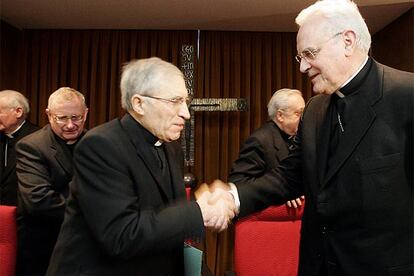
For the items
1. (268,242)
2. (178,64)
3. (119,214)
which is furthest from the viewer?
(178,64)

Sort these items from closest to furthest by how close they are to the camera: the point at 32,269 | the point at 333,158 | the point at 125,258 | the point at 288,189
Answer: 1. the point at 125,258
2. the point at 333,158
3. the point at 288,189
4. the point at 32,269

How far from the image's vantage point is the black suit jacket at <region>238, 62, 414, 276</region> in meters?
1.32

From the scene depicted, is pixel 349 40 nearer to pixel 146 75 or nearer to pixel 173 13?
pixel 146 75

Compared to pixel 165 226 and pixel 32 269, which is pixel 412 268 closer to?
pixel 165 226

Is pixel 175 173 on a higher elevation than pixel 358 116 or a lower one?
lower

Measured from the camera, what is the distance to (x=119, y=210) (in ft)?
4.04

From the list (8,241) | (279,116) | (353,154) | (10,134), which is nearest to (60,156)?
(8,241)

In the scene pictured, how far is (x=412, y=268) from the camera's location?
132cm

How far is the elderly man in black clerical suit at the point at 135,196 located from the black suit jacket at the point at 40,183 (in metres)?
1.16

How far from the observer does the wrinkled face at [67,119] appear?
268 cm

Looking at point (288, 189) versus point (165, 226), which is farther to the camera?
point (288, 189)

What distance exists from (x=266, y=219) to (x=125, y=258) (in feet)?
4.19

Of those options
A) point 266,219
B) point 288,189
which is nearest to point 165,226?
point 288,189

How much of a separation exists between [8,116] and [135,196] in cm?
237
